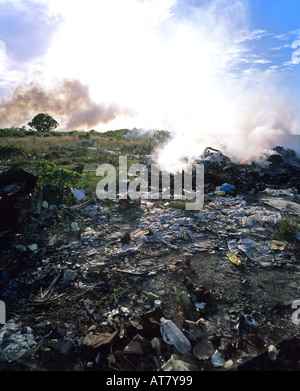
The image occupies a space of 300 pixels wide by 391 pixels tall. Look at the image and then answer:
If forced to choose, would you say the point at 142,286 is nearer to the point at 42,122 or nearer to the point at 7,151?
the point at 7,151

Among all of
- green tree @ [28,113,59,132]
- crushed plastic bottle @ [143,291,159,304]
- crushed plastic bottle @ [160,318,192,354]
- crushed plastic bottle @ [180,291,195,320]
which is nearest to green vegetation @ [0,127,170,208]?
crushed plastic bottle @ [143,291,159,304]

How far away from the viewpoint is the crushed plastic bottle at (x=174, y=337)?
6.25ft

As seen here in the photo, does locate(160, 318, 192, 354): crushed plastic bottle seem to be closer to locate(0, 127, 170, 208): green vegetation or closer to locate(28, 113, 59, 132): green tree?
locate(0, 127, 170, 208): green vegetation

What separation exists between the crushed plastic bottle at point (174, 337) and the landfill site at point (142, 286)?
0.01 m

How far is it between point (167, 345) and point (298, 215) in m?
4.59

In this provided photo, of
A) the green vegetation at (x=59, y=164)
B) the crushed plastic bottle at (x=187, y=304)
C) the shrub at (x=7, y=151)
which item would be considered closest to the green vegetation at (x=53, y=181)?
the green vegetation at (x=59, y=164)

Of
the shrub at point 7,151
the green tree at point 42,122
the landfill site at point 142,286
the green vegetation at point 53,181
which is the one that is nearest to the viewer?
the landfill site at point 142,286

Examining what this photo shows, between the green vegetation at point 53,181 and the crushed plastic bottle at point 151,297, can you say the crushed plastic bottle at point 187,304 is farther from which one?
the green vegetation at point 53,181

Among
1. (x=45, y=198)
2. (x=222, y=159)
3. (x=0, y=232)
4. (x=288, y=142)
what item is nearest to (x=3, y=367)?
(x=0, y=232)

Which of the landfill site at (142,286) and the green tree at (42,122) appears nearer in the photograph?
the landfill site at (142,286)

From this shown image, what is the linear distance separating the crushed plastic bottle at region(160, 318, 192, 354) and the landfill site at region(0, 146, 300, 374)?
12 millimetres

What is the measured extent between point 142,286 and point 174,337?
0.82 m

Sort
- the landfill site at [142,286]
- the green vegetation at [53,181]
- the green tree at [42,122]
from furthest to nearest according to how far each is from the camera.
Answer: the green tree at [42,122] < the green vegetation at [53,181] < the landfill site at [142,286]

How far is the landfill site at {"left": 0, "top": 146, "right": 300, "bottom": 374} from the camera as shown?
1847 mm
